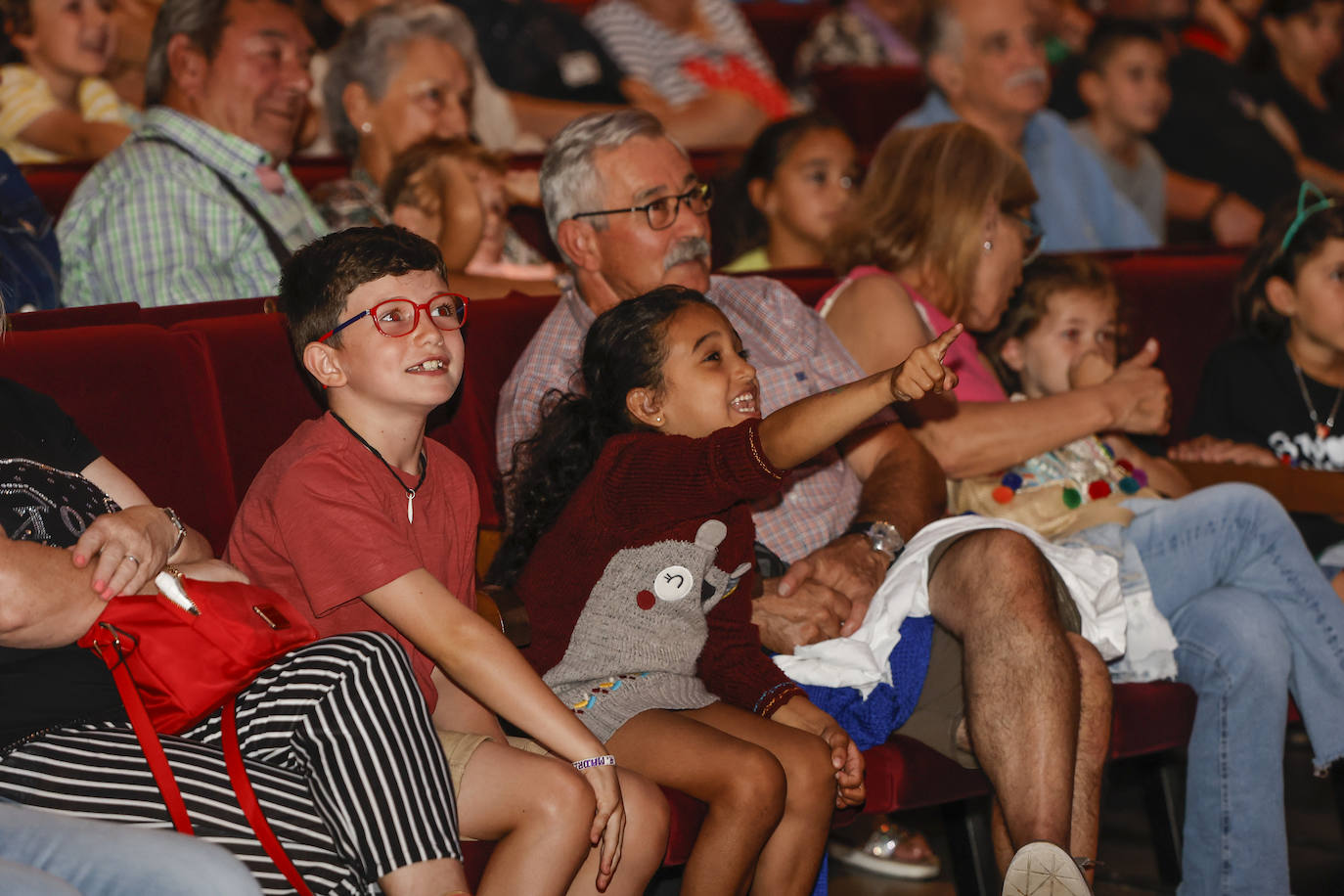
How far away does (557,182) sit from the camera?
250cm

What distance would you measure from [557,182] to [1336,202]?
65.4 inches

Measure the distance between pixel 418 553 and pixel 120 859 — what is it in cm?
58

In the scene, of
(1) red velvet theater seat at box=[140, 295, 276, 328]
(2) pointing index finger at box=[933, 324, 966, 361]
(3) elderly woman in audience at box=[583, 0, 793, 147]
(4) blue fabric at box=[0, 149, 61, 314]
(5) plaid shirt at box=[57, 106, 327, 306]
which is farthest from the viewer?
(3) elderly woman in audience at box=[583, 0, 793, 147]

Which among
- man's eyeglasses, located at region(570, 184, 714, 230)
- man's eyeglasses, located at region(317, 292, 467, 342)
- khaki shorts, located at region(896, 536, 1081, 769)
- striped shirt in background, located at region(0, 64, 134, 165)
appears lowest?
khaki shorts, located at region(896, 536, 1081, 769)

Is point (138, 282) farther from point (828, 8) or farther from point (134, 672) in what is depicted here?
point (828, 8)

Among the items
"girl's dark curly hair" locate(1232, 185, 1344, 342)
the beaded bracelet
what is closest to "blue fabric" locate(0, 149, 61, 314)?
the beaded bracelet

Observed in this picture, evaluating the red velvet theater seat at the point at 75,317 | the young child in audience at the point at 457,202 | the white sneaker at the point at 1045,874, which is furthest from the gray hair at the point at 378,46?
the white sneaker at the point at 1045,874

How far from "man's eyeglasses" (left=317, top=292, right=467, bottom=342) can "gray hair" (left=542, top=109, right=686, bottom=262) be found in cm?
59

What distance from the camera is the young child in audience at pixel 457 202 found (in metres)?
3.01

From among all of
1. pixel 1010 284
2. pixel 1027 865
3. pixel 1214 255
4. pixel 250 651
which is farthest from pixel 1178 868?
pixel 250 651

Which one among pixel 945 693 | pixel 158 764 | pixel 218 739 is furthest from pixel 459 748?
pixel 945 693

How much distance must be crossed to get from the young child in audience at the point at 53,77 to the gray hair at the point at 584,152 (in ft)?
4.84

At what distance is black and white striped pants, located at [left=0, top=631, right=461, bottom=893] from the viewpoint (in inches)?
59.6

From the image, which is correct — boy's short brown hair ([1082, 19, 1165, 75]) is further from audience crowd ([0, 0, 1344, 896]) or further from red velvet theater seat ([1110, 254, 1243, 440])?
red velvet theater seat ([1110, 254, 1243, 440])
